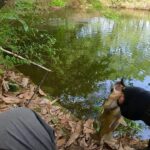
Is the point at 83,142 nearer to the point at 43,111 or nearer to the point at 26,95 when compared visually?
the point at 43,111

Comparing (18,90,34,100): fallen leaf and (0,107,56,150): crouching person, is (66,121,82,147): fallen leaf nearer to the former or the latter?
(18,90,34,100): fallen leaf

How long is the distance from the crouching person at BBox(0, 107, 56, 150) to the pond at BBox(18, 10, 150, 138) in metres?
5.39

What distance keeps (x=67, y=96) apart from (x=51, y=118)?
8.34 ft

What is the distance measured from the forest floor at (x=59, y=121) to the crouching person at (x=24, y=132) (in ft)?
11.0

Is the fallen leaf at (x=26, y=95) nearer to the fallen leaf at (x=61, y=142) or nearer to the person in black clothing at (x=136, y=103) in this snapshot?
the fallen leaf at (x=61, y=142)

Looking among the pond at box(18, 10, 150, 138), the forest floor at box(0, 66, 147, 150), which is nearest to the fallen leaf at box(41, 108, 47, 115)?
the forest floor at box(0, 66, 147, 150)

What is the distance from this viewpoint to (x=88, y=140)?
610 centimetres

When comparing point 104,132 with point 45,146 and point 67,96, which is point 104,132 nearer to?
point 67,96

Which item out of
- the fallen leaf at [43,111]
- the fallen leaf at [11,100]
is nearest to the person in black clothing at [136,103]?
the fallen leaf at [43,111]

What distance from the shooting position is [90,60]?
42.7ft

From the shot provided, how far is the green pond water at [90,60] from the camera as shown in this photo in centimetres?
932

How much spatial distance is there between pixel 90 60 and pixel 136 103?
26.0 feet

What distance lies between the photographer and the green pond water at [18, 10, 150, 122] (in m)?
9.32

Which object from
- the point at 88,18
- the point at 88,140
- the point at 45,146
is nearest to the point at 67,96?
the point at 88,140
